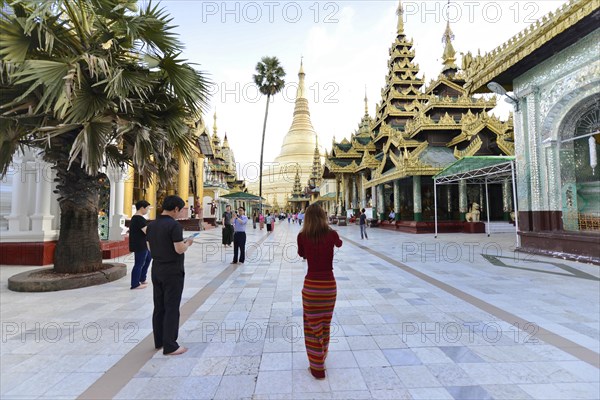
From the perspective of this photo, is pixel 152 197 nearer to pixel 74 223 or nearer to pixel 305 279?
pixel 74 223

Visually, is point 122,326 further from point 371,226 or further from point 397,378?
point 371,226

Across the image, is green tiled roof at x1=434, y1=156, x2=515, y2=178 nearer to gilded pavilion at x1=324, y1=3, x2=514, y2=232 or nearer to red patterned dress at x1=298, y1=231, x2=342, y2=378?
gilded pavilion at x1=324, y1=3, x2=514, y2=232

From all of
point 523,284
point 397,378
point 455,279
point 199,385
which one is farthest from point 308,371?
point 523,284

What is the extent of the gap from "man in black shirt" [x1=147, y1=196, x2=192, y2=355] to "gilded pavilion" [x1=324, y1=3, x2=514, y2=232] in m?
16.7

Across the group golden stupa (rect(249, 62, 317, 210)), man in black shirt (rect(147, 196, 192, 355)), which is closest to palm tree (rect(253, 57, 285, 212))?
man in black shirt (rect(147, 196, 192, 355))

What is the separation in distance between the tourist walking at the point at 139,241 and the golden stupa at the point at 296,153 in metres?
63.5

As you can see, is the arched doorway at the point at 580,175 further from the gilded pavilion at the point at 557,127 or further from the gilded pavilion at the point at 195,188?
the gilded pavilion at the point at 195,188

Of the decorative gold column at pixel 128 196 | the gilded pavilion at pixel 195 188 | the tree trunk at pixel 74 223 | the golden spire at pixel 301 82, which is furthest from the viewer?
the golden spire at pixel 301 82

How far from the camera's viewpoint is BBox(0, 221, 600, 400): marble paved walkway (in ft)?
8.39

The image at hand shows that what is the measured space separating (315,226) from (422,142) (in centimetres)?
1993

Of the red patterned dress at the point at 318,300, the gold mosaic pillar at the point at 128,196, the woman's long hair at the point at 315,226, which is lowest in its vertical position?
the red patterned dress at the point at 318,300

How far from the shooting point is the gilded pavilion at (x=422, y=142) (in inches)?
725

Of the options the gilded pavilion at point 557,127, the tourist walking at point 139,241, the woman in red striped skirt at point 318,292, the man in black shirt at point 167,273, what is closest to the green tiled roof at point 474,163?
the gilded pavilion at point 557,127

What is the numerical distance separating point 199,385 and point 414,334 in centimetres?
251
